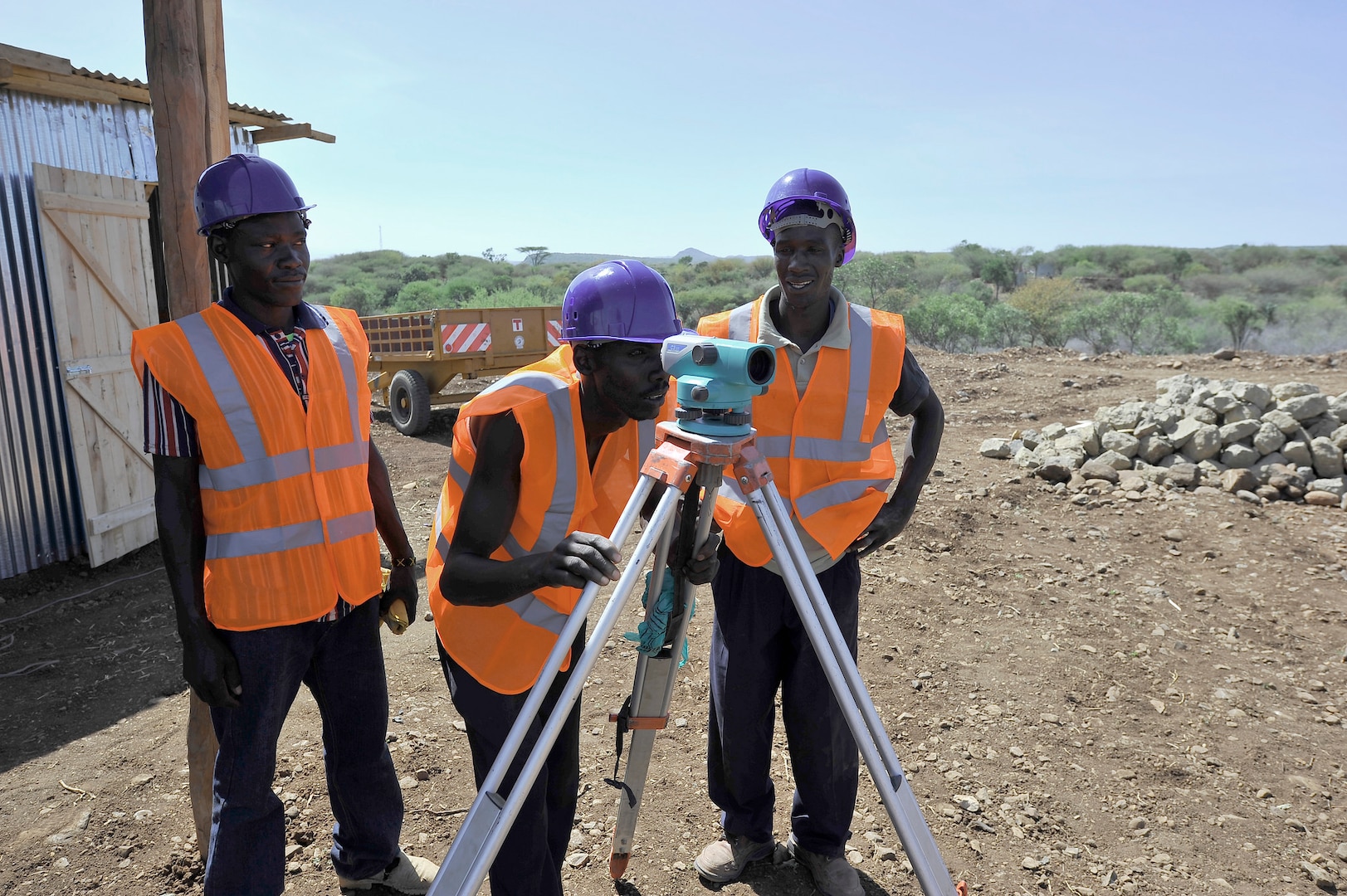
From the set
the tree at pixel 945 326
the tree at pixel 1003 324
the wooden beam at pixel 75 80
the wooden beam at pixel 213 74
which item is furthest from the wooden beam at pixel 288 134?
the tree at pixel 1003 324

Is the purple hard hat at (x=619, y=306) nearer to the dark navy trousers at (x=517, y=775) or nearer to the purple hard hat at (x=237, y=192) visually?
the dark navy trousers at (x=517, y=775)

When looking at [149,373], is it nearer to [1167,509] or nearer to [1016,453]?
[1167,509]

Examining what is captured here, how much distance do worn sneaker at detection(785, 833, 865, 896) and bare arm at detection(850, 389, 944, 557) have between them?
0.99 metres

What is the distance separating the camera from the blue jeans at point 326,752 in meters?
2.02

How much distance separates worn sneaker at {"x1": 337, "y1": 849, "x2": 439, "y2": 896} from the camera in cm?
254

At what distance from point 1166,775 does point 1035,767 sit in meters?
0.50

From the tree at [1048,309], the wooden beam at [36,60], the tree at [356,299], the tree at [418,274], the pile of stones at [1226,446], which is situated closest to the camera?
the wooden beam at [36,60]

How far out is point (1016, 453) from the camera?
7555 mm

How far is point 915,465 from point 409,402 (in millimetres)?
8535

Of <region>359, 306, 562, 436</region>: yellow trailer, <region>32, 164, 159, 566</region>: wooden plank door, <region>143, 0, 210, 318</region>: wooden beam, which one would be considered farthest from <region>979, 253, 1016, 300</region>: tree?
<region>143, 0, 210, 318</region>: wooden beam

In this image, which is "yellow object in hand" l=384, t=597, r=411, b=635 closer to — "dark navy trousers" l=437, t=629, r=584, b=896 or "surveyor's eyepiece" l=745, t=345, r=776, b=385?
"dark navy trousers" l=437, t=629, r=584, b=896

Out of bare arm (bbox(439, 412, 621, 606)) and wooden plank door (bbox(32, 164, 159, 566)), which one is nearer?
bare arm (bbox(439, 412, 621, 606))

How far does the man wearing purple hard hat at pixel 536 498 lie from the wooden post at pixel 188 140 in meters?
1.26

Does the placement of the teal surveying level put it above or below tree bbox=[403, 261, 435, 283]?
below
